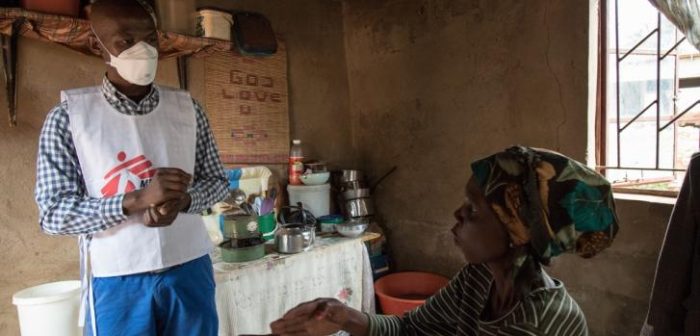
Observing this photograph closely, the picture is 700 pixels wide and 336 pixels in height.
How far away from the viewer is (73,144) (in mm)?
1231

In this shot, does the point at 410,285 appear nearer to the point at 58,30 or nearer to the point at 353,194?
the point at 353,194

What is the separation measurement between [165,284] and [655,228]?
2133 millimetres

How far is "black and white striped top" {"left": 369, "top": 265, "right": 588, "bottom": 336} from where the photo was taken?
94cm

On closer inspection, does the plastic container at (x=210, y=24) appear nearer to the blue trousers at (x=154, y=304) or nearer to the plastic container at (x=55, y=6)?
the plastic container at (x=55, y=6)

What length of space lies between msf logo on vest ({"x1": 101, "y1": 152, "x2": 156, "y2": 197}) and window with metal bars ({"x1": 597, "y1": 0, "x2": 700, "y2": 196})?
7.26 ft

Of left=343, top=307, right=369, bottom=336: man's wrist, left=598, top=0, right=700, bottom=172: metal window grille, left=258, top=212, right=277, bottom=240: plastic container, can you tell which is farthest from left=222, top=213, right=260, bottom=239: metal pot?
left=598, top=0, right=700, bottom=172: metal window grille

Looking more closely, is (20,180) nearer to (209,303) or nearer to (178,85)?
(178,85)

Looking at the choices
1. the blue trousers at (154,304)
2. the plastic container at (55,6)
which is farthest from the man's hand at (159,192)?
the plastic container at (55,6)

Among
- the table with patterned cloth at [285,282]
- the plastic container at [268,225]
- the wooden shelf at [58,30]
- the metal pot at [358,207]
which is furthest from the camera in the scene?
the metal pot at [358,207]

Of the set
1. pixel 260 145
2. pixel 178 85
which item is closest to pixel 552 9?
pixel 260 145

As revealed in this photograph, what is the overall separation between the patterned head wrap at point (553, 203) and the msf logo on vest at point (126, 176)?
0.99m

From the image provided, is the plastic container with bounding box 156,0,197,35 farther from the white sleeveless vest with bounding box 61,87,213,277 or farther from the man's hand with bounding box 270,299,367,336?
the man's hand with bounding box 270,299,367,336

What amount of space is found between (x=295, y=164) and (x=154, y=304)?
5.61 ft

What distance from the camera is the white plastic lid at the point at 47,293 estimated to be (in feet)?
5.75
